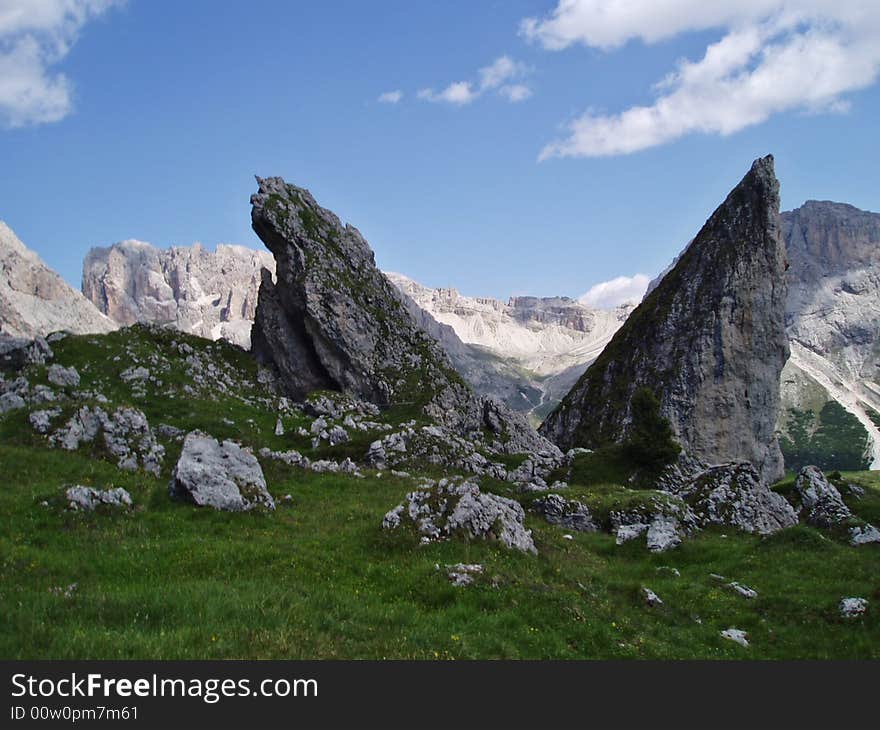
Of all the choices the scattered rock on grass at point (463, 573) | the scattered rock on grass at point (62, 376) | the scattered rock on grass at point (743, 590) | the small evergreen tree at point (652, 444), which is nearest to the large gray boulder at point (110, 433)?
the scattered rock on grass at point (463, 573)

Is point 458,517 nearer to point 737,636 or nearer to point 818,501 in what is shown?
point 737,636

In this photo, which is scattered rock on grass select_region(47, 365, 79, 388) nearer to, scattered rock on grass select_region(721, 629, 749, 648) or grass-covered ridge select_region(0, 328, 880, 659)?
grass-covered ridge select_region(0, 328, 880, 659)

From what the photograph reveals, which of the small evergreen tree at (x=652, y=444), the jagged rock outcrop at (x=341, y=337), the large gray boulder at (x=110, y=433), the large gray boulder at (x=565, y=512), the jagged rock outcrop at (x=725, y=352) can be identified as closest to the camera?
the large gray boulder at (x=110, y=433)

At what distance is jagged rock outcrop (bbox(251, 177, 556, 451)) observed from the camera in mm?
67438

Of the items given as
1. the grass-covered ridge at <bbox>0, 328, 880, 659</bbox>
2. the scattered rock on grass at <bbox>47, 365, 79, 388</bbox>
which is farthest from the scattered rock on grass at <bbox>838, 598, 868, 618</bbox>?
the scattered rock on grass at <bbox>47, 365, 79, 388</bbox>

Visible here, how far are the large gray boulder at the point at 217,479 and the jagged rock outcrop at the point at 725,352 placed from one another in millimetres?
61517

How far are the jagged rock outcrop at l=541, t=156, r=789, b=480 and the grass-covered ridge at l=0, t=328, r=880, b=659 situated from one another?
55364 mm

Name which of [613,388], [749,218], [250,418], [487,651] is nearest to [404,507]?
[487,651]

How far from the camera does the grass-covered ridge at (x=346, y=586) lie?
493 inches

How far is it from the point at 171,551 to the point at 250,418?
1283 inches

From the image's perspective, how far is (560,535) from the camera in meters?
28.6

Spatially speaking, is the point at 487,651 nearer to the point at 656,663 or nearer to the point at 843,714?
the point at 656,663

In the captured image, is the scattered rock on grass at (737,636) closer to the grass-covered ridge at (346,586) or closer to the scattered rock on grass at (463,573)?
the grass-covered ridge at (346,586)

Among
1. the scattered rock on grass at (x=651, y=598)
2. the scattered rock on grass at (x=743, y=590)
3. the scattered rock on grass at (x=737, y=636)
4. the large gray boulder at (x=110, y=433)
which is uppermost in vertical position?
the large gray boulder at (x=110, y=433)
